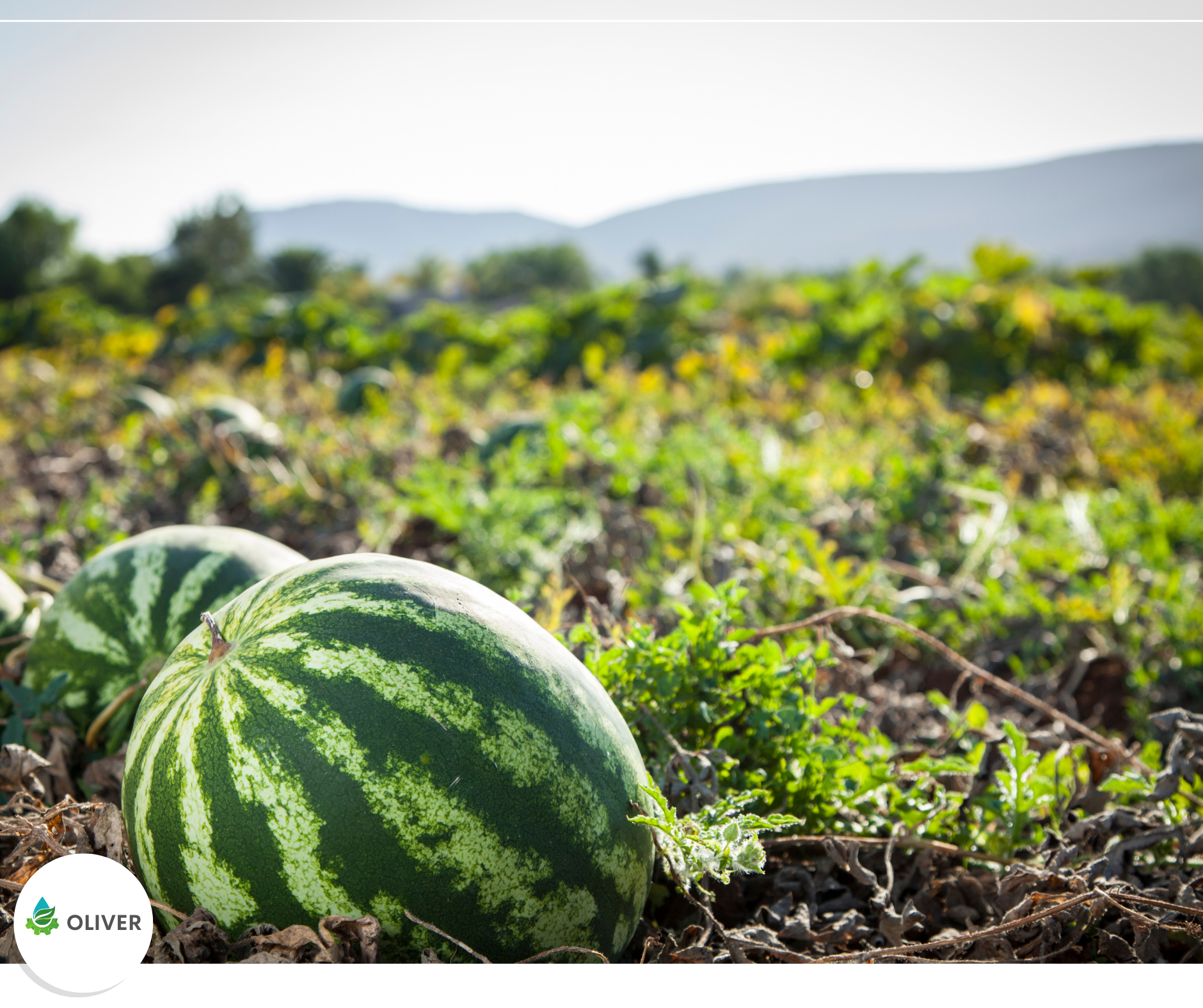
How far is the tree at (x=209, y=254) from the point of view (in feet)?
83.9

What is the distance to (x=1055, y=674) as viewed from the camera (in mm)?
2596

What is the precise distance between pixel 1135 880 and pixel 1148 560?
2.16 metres

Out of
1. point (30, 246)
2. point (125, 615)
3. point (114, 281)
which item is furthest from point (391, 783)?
point (30, 246)

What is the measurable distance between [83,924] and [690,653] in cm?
111

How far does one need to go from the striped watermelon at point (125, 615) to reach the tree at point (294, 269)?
2686cm

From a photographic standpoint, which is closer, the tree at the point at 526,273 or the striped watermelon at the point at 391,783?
the striped watermelon at the point at 391,783

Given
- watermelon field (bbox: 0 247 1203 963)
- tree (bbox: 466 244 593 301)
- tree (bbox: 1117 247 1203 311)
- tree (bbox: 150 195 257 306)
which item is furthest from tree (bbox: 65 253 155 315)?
tree (bbox: 1117 247 1203 311)

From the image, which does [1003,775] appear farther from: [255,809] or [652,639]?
[255,809]

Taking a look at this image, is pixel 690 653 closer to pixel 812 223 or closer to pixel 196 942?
pixel 196 942

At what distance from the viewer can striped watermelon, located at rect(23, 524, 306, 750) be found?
173 cm

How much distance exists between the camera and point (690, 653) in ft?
5.55

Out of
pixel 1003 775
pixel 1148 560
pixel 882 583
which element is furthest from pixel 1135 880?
pixel 1148 560

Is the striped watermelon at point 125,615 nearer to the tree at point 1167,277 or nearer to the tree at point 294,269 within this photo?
the tree at point 294,269

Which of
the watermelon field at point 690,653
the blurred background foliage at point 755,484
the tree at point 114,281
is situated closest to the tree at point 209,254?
the tree at point 114,281
